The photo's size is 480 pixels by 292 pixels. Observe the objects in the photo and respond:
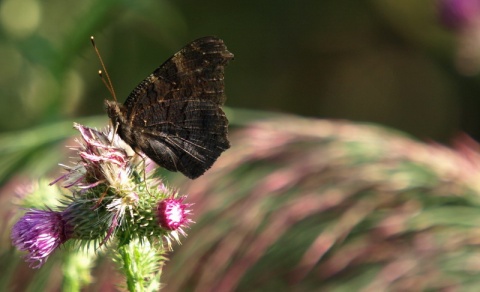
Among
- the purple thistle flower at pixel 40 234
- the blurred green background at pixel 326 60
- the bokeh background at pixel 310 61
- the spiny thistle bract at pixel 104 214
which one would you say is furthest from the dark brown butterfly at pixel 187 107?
the blurred green background at pixel 326 60

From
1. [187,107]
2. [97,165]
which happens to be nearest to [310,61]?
[187,107]

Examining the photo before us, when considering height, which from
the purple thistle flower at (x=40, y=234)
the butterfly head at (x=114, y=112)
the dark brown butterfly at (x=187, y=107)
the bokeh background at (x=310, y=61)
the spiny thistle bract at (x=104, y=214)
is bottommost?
the purple thistle flower at (x=40, y=234)

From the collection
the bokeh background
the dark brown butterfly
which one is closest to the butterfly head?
the dark brown butterfly

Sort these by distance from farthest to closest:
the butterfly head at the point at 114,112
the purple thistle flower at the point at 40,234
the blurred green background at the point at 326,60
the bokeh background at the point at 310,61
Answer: the blurred green background at the point at 326,60, the bokeh background at the point at 310,61, the butterfly head at the point at 114,112, the purple thistle flower at the point at 40,234

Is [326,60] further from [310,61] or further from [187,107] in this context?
[187,107]

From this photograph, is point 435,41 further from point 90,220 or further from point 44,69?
point 90,220

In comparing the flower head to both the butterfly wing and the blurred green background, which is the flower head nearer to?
the butterfly wing

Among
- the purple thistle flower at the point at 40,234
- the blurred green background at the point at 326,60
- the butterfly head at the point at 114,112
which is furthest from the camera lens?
the blurred green background at the point at 326,60

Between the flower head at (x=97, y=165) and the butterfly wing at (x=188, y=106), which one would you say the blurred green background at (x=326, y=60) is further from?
the flower head at (x=97, y=165)
